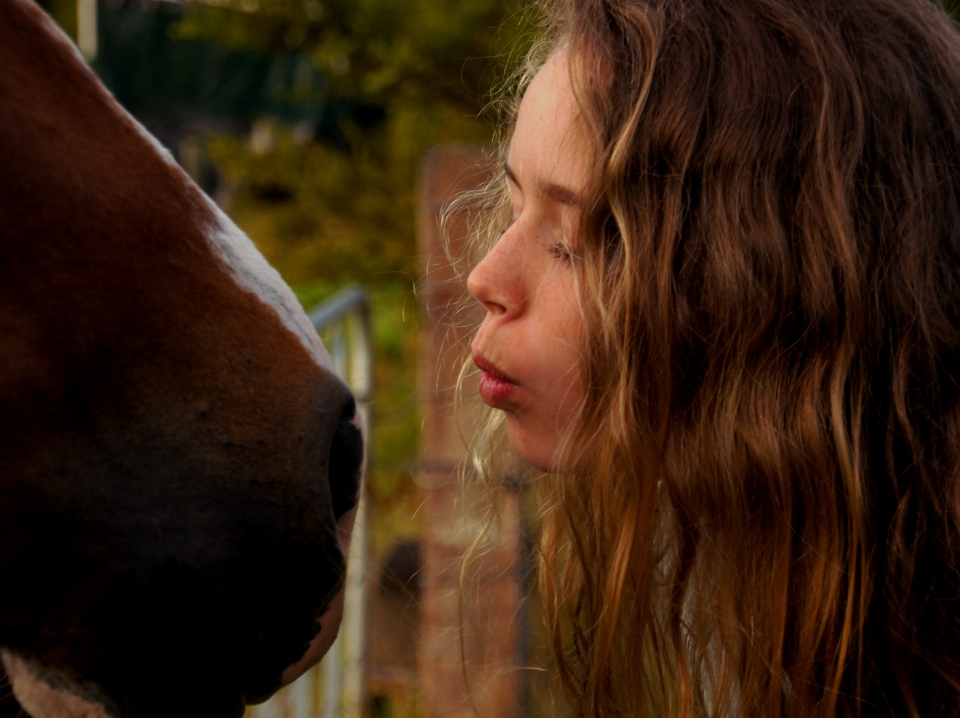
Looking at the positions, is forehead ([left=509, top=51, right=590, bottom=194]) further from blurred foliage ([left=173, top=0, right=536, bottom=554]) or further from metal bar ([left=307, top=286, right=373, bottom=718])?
blurred foliage ([left=173, top=0, right=536, bottom=554])

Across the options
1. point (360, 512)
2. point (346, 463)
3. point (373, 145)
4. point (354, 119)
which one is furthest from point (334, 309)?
point (354, 119)

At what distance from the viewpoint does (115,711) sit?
2.71 ft

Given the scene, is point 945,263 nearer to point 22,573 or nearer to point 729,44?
point 729,44

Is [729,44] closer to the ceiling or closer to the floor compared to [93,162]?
closer to the ceiling

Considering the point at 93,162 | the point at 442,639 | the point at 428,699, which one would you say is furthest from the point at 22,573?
the point at 428,699

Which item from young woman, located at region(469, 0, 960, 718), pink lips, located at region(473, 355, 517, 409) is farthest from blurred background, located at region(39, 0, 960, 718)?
young woman, located at region(469, 0, 960, 718)

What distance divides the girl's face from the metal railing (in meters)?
0.73

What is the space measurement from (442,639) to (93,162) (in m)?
2.15

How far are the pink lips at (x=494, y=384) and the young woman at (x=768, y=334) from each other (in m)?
0.05

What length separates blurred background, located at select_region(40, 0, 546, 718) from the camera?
2.47 meters

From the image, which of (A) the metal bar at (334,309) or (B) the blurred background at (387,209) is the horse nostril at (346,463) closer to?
(B) the blurred background at (387,209)

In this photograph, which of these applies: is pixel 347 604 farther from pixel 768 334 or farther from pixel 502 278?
pixel 768 334

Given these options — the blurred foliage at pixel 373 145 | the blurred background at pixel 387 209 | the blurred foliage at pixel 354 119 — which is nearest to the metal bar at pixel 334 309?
the blurred background at pixel 387 209

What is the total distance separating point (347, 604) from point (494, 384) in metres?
1.79
